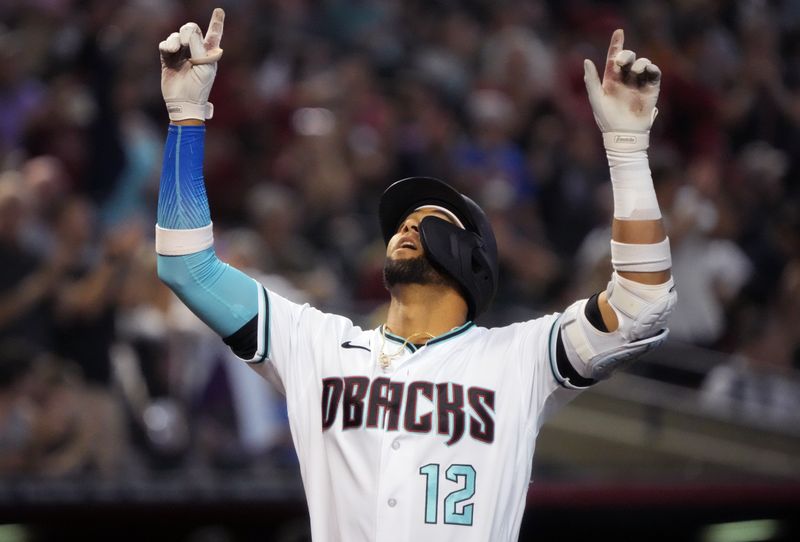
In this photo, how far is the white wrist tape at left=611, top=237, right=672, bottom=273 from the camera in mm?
3402

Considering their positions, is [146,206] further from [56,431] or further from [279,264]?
[56,431]

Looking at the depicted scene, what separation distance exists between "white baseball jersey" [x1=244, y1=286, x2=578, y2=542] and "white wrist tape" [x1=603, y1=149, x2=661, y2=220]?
386 mm

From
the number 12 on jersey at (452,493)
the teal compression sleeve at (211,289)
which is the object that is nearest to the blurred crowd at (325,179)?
the teal compression sleeve at (211,289)

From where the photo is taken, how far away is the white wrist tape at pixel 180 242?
11.6 feet

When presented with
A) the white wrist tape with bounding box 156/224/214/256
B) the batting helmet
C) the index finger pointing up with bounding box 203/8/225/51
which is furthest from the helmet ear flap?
the index finger pointing up with bounding box 203/8/225/51

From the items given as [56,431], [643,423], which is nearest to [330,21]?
[643,423]

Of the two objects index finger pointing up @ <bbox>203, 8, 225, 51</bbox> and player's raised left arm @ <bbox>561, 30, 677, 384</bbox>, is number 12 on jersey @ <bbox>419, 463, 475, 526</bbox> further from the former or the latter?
index finger pointing up @ <bbox>203, 8, 225, 51</bbox>

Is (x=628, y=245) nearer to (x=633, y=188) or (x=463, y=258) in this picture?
(x=633, y=188)

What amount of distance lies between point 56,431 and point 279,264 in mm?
1816

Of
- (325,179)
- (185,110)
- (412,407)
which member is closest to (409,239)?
(412,407)

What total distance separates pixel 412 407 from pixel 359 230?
4918 mm

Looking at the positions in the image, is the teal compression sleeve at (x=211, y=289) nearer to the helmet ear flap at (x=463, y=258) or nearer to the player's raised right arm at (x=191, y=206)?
the player's raised right arm at (x=191, y=206)

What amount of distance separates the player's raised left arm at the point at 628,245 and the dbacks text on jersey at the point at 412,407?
11.3 inches

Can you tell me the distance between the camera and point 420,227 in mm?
3699
